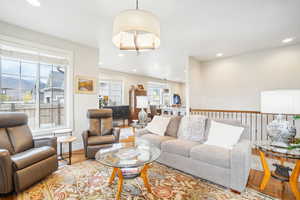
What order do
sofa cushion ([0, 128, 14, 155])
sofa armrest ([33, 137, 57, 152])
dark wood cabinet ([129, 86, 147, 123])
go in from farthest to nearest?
dark wood cabinet ([129, 86, 147, 123]) < sofa armrest ([33, 137, 57, 152]) < sofa cushion ([0, 128, 14, 155])

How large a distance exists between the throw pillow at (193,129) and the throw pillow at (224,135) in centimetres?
17

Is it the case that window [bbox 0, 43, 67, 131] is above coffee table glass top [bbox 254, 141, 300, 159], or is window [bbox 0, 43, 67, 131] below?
above

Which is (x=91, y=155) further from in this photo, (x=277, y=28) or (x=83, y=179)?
(x=277, y=28)

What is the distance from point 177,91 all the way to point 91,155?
937cm

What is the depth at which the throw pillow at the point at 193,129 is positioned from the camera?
2774mm

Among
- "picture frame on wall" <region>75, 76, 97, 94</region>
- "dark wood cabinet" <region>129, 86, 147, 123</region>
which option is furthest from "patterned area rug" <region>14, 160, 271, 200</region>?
"dark wood cabinet" <region>129, 86, 147, 123</region>

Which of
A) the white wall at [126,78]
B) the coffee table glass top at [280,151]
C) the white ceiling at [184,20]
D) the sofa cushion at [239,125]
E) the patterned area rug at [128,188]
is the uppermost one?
the white ceiling at [184,20]

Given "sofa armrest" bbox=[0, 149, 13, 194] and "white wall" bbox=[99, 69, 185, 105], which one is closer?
"sofa armrest" bbox=[0, 149, 13, 194]

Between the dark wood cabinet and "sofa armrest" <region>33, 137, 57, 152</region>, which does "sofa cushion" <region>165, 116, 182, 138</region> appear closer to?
"sofa armrest" <region>33, 137, 57, 152</region>

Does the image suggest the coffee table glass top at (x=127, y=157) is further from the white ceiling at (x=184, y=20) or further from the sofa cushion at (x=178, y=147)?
the white ceiling at (x=184, y=20)

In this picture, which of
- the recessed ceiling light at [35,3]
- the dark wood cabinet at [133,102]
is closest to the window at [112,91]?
the dark wood cabinet at [133,102]

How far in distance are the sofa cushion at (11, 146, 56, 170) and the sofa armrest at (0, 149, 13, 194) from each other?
0.23 ft

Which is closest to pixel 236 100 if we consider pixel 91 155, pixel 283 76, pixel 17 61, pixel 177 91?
pixel 283 76

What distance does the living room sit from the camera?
74.9 inches
